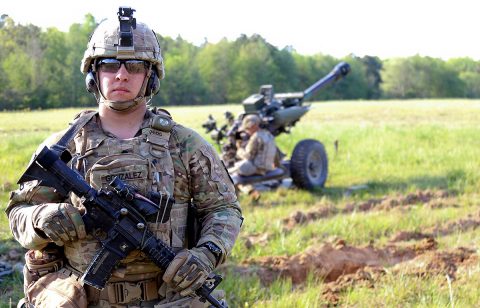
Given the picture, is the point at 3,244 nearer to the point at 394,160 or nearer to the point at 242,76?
the point at 394,160

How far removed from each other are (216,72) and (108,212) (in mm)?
49153

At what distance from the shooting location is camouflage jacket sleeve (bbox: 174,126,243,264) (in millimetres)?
2645

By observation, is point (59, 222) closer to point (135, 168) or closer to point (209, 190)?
point (135, 168)

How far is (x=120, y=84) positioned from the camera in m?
2.56

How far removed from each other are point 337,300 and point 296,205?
3.94m

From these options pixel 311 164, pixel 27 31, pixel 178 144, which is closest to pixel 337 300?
pixel 178 144

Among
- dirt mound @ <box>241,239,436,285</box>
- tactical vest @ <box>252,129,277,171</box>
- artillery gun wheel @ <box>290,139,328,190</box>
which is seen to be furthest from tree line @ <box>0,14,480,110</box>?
artillery gun wheel @ <box>290,139,328,190</box>

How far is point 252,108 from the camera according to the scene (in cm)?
970

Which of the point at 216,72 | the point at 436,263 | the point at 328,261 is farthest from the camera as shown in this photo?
the point at 216,72

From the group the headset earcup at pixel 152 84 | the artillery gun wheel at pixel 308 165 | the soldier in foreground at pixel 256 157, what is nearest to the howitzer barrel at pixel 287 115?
the artillery gun wheel at pixel 308 165

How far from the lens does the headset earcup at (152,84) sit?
8.80 ft

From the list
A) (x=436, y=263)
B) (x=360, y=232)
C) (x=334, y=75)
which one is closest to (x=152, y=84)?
(x=436, y=263)

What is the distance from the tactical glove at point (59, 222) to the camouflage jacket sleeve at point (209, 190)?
50cm

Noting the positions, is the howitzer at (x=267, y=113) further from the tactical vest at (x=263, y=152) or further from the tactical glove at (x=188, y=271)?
the tactical glove at (x=188, y=271)
